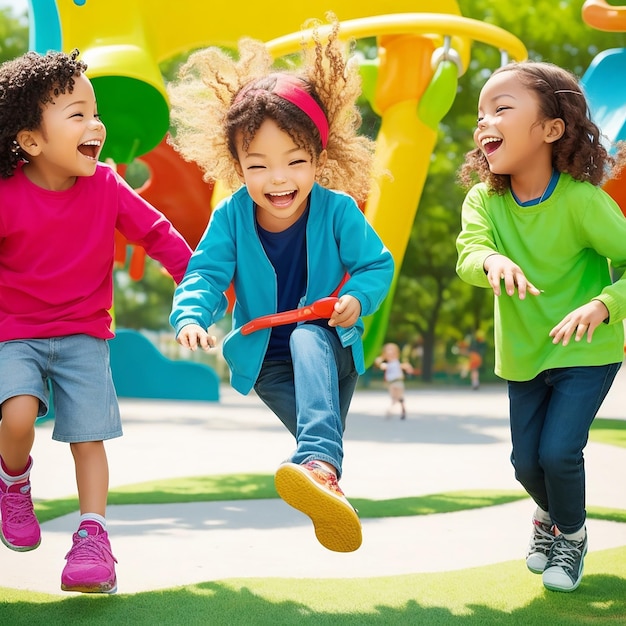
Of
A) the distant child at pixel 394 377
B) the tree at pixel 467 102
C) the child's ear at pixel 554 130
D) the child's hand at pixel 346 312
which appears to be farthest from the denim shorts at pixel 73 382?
the tree at pixel 467 102

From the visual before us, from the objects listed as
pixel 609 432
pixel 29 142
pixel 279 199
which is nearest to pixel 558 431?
pixel 279 199

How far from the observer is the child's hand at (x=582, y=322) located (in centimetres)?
293

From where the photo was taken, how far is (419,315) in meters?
30.6

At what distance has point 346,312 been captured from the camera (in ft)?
9.74

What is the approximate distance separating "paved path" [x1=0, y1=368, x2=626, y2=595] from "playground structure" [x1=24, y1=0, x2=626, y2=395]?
1.43 metres

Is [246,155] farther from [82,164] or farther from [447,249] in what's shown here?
[447,249]

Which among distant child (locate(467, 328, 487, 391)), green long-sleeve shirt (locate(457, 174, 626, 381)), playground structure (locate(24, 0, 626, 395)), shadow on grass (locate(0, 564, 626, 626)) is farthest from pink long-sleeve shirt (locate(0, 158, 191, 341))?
distant child (locate(467, 328, 487, 391))

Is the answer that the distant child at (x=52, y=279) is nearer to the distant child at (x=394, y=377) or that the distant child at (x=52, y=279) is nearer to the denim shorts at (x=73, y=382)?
the denim shorts at (x=73, y=382)

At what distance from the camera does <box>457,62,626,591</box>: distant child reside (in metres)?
3.26

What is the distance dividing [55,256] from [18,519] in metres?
0.92

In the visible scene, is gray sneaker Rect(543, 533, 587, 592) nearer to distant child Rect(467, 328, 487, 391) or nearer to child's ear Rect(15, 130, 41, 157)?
child's ear Rect(15, 130, 41, 157)

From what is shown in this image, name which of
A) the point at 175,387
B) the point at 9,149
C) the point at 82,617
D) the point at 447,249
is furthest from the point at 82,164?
the point at 447,249

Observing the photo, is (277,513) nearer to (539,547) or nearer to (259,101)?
(539,547)

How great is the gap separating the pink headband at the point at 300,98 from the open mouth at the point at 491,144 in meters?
0.59
